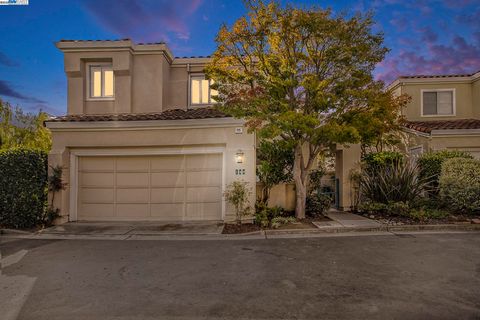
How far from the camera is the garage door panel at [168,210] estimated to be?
1045 centimetres

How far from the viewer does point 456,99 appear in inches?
616

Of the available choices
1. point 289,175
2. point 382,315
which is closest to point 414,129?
point 289,175

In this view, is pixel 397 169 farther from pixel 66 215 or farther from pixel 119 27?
pixel 119 27

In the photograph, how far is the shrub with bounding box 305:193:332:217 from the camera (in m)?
10.3

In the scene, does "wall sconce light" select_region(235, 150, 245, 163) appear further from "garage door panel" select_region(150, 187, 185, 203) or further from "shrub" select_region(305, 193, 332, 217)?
"shrub" select_region(305, 193, 332, 217)

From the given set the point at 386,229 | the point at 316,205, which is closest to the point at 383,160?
the point at 316,205

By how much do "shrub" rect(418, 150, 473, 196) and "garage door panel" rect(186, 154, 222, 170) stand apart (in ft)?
26.0

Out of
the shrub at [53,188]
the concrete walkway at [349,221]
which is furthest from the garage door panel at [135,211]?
the concrete walkway at [349,221]

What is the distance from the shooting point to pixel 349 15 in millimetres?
8602

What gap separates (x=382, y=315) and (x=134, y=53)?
13827 mm

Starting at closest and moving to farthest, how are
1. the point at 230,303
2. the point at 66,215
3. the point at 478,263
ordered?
the point at 230,303, the point at 478,263, the point at 66,215

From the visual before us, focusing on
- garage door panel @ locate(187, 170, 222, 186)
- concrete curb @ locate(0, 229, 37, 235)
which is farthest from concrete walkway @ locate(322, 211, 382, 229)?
concrete curb @ locate(0, 229, 37, 235)

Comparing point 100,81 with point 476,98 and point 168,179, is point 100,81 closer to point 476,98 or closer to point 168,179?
point 168,179

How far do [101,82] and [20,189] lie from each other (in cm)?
627
